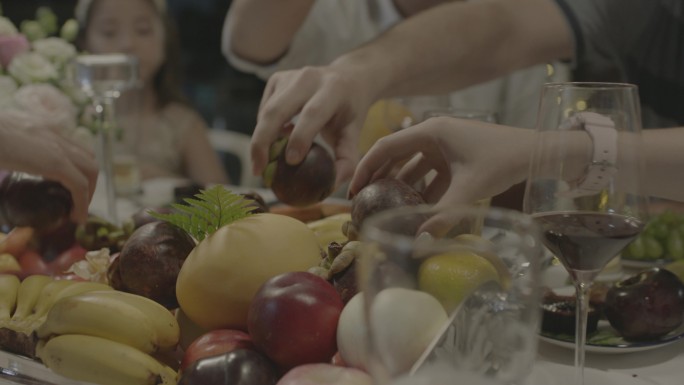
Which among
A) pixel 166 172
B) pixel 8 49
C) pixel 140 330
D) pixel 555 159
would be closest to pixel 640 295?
pixel 555 159

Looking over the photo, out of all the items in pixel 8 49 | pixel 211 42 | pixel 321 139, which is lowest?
pixel 211 42

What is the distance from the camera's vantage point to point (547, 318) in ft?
2.70

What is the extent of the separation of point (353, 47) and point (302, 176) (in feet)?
4.59

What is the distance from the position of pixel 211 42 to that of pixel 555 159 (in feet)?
14.2

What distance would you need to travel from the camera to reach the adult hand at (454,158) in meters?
0.76

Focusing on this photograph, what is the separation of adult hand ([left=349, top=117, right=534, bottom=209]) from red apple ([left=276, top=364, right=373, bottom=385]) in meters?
0.21

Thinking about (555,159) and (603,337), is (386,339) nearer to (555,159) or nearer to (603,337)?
(555,159)

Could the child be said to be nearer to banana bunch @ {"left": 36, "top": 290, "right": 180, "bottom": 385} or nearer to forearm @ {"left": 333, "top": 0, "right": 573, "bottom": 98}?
forearm @ {"left": 333, "top": 0, "right": 573, "bottom": 98}

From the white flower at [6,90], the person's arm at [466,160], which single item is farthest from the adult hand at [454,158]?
the white flower at [6,90]

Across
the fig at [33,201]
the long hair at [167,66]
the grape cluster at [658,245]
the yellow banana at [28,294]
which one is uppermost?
the grape cluster at [658,245]

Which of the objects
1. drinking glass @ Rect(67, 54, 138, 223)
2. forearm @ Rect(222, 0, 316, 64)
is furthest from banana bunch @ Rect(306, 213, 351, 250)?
forearm @ Rect(222, 0, 316, 64)

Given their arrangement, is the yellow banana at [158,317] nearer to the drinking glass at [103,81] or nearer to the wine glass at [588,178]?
the wine glass at [588,178]

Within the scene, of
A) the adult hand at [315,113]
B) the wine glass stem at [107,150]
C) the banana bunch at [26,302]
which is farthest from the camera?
the wine glass stem at [107,150]

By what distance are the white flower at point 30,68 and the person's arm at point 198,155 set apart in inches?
52.1
